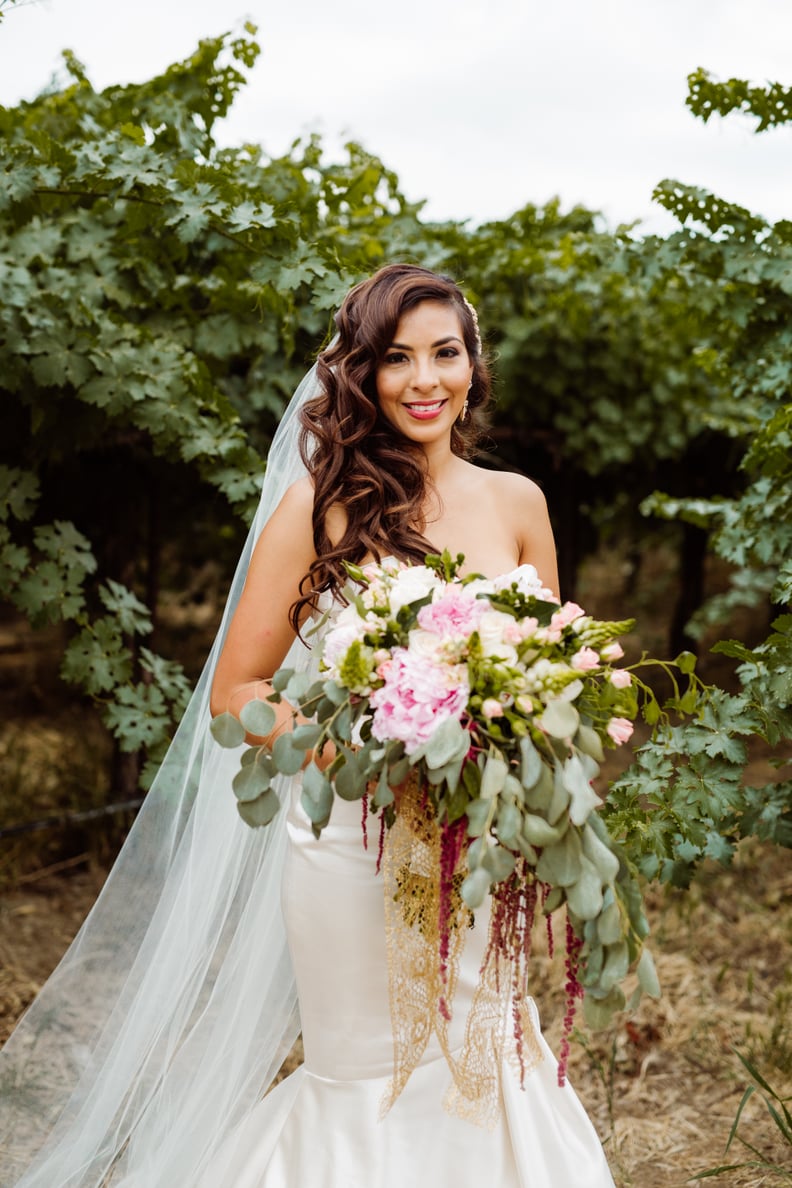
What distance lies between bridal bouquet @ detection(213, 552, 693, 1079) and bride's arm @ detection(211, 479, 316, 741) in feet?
1.40

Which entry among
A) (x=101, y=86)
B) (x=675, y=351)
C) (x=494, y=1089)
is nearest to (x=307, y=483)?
A: (x=494, y=1089)

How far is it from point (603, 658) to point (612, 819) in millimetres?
783

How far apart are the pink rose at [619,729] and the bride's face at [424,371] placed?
847 mm

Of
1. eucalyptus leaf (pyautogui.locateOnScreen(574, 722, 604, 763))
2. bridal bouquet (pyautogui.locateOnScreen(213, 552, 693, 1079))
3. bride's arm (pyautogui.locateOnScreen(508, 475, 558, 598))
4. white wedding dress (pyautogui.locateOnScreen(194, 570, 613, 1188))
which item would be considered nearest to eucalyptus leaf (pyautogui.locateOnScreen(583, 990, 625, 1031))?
bridal bouquet (pyautogui.locateOnScreen(213, 552, 693, 1079))

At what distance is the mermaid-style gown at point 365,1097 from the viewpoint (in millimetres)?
2068

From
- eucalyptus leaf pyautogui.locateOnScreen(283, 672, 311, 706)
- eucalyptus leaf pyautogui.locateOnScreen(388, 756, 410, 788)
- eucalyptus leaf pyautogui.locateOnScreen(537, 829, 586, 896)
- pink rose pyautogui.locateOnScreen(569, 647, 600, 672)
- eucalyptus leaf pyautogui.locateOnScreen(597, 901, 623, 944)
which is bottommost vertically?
eucalyptus leaf pyautogui.locateOnScreen(597, 901, 623, 944)

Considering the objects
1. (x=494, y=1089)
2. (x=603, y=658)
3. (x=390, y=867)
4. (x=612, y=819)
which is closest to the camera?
(x=603, y=658)

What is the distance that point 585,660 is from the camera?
1.66 m

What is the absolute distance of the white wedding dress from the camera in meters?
2.07

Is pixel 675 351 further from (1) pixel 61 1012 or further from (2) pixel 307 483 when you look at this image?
(1) pixel 61 1012

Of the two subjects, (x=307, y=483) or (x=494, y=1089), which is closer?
(x=494, y=1089)

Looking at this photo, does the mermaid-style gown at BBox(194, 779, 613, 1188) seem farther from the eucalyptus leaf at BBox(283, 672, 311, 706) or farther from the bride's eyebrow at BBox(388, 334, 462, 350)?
the bride's eyebrow at BBox(388, 334, 462, 350)

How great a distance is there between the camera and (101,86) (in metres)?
3.86

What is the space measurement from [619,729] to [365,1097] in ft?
3.11
